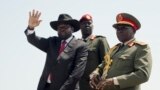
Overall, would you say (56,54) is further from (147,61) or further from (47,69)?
(147,61)

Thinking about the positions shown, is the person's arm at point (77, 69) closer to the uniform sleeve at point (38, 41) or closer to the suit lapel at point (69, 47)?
the suit lapel at point (69, 47)

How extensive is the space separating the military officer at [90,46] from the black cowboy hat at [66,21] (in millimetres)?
605

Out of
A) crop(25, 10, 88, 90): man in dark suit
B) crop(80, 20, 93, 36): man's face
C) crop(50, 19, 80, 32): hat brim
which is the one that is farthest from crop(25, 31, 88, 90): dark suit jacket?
crop(80, 20, 93, 36): man's face

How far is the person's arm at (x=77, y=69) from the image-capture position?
24.8ft

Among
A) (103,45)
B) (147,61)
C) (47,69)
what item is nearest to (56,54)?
(47,69)

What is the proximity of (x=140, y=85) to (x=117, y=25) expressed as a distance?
3.40ft

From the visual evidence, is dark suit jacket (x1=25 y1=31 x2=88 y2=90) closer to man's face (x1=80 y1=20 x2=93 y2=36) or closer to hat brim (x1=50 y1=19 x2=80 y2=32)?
hat brim (x1=50 y1=19 x2=80 y2=32)

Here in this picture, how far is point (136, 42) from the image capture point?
22.9 ft

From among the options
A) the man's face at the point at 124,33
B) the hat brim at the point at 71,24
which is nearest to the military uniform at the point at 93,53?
the hat brim at the point at 71,24

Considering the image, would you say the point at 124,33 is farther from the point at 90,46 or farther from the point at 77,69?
the point at 90,46

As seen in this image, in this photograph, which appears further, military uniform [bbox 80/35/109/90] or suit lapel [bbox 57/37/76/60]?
military uniform [bbox 80/35/109/90]

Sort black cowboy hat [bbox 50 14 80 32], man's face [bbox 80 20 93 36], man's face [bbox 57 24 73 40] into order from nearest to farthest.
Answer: man's face [bbox 57 24 73 40]
black cowboy hat [bbox 50 14 80 32]
man's face [bbox 80 20 93 36]

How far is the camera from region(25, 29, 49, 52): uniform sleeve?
804cm

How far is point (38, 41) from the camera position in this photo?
8.15 m
